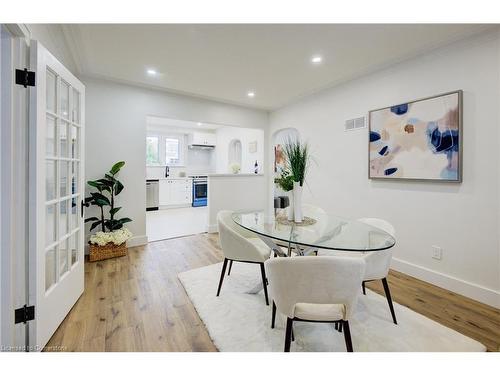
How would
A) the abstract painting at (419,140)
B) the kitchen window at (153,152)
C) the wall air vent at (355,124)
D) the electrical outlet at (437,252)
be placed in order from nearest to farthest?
the abstract painting at (419,140) → the electrical outlet at (437,252) → the wall air vent at (355,124) → the kitchen window at (153,152)

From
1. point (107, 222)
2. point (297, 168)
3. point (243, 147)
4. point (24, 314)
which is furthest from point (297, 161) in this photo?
point (243, 147)

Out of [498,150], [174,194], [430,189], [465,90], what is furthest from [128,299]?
[174,194]

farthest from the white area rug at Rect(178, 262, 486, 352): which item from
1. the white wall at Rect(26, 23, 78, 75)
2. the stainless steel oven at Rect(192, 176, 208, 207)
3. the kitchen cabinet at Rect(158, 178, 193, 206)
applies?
the stainless steel oven at Rect(192, 176, 208, 207)

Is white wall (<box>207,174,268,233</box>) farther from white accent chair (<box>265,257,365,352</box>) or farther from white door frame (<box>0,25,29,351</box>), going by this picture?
white accent chair (<box>265,257,365,352</box>)

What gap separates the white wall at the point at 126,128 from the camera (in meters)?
3.29

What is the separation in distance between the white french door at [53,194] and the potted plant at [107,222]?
0.96 meters

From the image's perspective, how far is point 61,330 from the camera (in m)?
1.68

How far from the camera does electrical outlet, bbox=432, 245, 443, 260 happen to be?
7.95ft

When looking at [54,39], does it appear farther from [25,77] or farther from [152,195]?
[152,195]

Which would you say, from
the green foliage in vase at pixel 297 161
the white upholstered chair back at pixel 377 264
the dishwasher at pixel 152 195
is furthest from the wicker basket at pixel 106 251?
the dishwasher at pixel 152 195

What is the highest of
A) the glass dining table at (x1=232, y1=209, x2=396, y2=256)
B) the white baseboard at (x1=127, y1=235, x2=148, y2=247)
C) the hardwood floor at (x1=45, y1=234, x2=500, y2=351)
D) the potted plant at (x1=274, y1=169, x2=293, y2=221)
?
the potted plant at (x1=274, y1=169, x2=293, y2=221)

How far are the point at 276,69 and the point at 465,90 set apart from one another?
6.49ft

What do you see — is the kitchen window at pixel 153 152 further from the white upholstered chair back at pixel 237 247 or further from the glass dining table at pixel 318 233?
the white upholstered chair back at pixel 237 247

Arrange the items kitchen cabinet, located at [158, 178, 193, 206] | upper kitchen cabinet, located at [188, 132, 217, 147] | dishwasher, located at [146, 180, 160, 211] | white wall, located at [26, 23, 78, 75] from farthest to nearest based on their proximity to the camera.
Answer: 1. upper kitchen cabinet, located at [188, 132, 217, 147]
2. kitchen cabinet, located at [158, 178, 193, 206]
3. dishwasher, located at [146, 180, 160, 211]
4. white wall, located at [26, 23, 78, 75]
